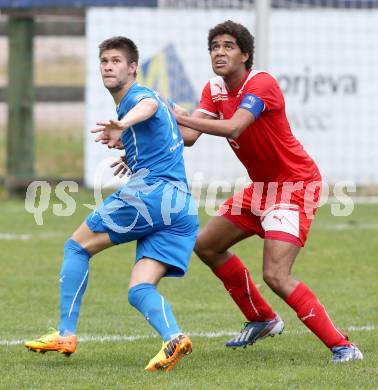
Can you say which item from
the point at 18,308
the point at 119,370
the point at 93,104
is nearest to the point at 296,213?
the point at 119,370

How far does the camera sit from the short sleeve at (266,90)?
23.0 ft

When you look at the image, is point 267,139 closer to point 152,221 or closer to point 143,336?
point 152,221

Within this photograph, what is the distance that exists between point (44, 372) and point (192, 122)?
1583mm

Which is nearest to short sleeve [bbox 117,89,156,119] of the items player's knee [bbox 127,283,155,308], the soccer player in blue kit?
the soccer player in blue kit

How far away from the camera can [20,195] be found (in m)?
16.4

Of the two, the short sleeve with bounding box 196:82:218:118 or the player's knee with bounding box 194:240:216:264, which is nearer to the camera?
the short sleeve with bounding box 196:82:218:118

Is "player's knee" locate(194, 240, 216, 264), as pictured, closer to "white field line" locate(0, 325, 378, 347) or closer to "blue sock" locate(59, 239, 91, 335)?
"white field line" locate(0, 325, 378, 347)

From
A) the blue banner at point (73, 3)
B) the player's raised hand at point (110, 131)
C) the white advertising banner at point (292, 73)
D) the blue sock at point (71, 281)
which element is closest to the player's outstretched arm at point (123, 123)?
the player's raised hand at point (110, 131)

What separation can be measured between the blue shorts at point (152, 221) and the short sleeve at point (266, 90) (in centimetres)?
73

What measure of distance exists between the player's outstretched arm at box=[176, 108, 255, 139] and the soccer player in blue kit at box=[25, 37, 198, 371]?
0.11m

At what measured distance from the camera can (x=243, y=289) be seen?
761 cm

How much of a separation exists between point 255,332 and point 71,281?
1374 mm

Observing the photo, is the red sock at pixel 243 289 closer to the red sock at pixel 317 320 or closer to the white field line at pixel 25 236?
the red sock at pixel 317 320

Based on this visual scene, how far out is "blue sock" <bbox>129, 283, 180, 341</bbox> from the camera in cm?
652
